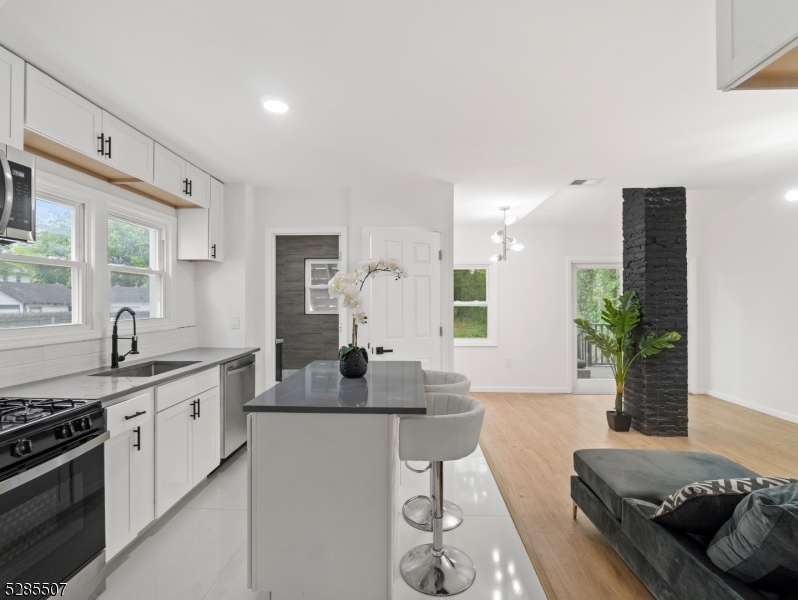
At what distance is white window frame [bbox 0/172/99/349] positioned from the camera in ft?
8.09

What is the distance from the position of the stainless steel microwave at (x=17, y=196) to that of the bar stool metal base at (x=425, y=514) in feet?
8.28

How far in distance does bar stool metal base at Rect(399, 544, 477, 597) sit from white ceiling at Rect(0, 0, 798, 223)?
2.44m

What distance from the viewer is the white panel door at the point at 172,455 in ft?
8.26

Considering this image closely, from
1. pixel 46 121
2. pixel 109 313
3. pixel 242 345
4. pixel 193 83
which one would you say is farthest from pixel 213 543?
pixel 193 83

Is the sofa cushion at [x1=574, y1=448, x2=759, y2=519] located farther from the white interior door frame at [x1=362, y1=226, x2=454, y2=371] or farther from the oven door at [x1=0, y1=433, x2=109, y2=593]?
the oven door at [x1=0, y1=433, x2=109, y2=593]

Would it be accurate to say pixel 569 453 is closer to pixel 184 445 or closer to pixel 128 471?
pixel 184 445

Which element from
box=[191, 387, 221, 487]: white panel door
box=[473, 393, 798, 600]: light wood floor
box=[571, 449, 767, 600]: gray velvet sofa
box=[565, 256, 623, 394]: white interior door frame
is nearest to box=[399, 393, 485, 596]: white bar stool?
box=[473, 393, 798, 600]: light wood floor

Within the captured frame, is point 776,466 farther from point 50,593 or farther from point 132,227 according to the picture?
point 132,227

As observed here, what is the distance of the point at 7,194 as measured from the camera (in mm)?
1862

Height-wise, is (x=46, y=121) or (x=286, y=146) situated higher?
(x=286, y=146)

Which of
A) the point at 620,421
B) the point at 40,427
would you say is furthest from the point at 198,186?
the point at 620,421

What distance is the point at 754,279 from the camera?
5.36 metres

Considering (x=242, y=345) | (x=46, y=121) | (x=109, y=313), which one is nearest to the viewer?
(x=46, y=121)

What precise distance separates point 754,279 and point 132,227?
6.73m
